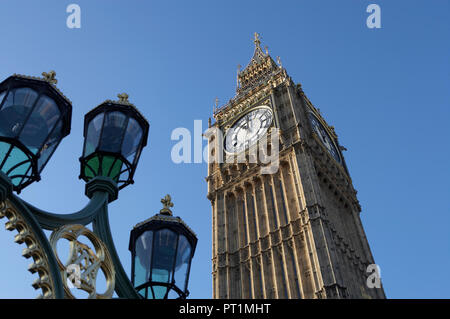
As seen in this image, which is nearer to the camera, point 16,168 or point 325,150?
point 16,168

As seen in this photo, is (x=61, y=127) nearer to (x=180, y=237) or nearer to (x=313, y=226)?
(x=180, y=237)

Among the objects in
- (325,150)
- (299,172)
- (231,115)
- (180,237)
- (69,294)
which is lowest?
(69,294)

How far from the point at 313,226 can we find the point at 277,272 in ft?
12.0

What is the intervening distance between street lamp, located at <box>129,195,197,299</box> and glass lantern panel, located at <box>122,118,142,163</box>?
84 centimetres

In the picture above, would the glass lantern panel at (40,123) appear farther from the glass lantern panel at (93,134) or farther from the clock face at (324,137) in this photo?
the clock face at (324,137)

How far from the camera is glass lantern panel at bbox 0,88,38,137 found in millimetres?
4936

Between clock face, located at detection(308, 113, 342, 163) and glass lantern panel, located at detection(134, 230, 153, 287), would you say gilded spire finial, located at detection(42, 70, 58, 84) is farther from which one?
clock face, located at detection(308, 113, 342, 163)

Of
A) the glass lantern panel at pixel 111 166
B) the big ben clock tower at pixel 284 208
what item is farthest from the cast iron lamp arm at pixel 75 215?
the big ben clock tower at pixel 284 208

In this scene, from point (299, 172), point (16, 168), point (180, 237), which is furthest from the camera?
point (299, 172)

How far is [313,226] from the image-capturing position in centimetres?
3081

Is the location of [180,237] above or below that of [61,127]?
below

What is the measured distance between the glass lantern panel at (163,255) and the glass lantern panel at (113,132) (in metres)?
1.17

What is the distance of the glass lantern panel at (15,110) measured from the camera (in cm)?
494
